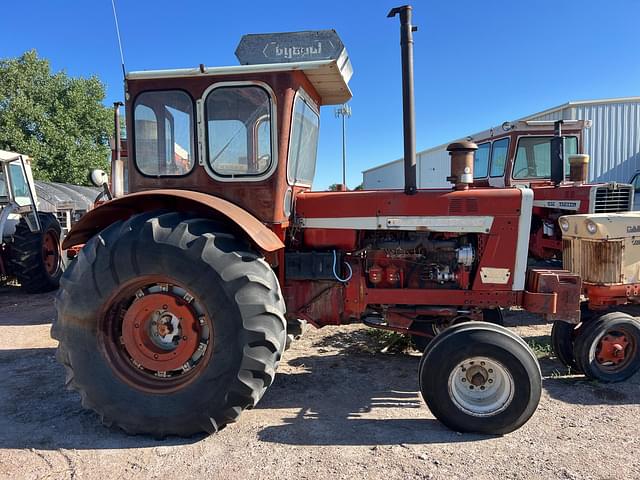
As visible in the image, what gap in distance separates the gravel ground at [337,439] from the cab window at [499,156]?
4151mm

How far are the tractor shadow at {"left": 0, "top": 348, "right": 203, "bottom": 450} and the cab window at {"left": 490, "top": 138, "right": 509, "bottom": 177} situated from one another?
626cm

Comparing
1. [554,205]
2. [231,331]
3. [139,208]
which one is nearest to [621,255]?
[554,205]

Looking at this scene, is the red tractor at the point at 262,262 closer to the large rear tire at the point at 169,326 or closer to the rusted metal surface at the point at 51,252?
the large rear tire at the point at 169,326

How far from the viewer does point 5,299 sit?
7.63 metres

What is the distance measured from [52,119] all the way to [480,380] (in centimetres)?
2053

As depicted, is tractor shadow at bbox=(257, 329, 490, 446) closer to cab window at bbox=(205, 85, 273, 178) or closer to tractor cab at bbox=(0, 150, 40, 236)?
cab window at bbox=(205, 85, 273, 178)

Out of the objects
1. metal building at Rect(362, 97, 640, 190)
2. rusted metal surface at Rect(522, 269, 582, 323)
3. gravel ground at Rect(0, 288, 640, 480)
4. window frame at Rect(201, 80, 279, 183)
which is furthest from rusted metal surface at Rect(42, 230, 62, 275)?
metal building at Rect(362, 97, 640, 190)

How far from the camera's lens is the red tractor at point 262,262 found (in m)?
2.83

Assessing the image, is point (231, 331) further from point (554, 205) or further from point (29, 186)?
point (29, 186)

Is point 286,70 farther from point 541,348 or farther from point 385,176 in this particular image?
point 385,176

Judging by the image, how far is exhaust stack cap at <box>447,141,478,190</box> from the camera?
3.38m

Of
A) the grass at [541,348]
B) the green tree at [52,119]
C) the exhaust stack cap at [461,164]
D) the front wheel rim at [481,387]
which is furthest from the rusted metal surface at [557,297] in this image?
the green tree at [52,119]

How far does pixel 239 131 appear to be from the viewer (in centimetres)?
331

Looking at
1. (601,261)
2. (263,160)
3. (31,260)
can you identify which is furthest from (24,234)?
(601,261)
